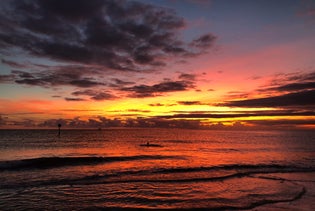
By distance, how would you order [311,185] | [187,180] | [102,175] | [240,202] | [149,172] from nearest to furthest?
[240,202] → [311,185] → [187,180] → [102,175] → [149,172]

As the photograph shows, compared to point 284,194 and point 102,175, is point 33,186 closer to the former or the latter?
point 102,175

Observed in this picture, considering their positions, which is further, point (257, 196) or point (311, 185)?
point (311, 185)

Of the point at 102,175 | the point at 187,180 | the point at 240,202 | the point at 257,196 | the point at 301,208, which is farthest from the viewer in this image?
the point at 102,175

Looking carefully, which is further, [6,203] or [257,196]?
[257,196]

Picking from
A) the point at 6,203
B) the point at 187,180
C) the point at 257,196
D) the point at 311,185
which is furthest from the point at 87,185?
the point at 311,185

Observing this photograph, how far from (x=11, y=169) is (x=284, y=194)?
2691cm

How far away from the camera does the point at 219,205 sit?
50.9 ft

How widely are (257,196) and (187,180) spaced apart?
7061 millimetres

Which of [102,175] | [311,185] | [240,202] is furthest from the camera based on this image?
[102,175]

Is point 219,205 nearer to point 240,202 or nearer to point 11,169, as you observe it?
point 240,202

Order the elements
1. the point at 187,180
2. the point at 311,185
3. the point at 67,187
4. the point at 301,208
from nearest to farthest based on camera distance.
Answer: the point at 301,208
the point at 67,187
the point at 311,185
the point at 187,180

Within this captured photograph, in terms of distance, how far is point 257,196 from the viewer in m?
17.7

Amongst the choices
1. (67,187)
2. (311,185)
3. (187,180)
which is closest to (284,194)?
(311,185)

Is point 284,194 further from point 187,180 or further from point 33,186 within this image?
point 33,186
